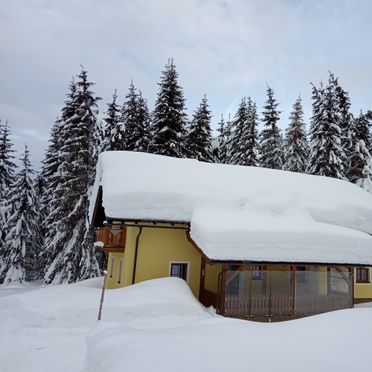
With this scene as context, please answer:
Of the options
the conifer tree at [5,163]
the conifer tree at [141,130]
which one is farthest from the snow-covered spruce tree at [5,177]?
the conifer tree at [141,130]

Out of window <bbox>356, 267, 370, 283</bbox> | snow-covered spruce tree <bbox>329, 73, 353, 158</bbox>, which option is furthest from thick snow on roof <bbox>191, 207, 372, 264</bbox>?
snow-covered spruce tree <bbox>329, 73, 353, 158</bbox>

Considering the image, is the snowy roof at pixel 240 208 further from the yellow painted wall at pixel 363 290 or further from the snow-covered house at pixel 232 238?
the yellow painted wall at pixel 363 290

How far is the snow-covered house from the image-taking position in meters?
14.9

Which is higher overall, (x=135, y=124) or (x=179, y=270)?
(x=135, y=124)

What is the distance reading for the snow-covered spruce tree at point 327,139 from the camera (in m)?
31.9

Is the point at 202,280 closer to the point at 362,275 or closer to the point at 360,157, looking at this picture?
the point at 362,275

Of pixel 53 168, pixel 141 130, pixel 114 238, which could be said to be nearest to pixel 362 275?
pixel 114 238

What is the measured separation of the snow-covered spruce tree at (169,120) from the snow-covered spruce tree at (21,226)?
11700mm

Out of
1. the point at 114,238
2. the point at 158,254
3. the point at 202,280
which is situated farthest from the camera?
the point at 114,238

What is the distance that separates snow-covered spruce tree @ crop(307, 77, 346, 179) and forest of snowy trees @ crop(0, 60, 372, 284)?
93 millimetres

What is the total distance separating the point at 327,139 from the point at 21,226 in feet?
94.7

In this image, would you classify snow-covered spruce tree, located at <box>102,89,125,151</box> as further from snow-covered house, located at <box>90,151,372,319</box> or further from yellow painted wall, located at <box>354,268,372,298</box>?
yellow painted wall, located at <box>354,268,372,298</box>

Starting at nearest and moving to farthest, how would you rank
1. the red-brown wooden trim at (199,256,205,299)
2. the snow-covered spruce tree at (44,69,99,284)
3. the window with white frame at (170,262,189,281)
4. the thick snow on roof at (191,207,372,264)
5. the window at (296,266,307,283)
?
1. the thick snow on roof at (191,207,372,264)
2. the red-brown wooden trim at (199,256,205,299)
3. the window with white frame at (170,262,189,281)
4. the window at (296,266,307,283)
5. the snow-covered spruce tree at (44,69,99,284)

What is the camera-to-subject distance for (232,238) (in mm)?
14539
